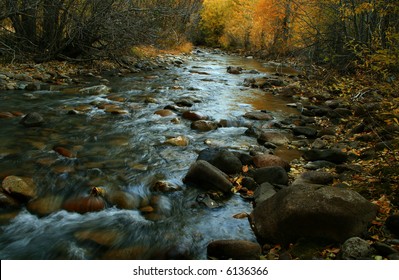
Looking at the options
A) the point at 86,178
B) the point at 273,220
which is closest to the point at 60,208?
the point at 86,178

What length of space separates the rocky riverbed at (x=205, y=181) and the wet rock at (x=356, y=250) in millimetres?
11

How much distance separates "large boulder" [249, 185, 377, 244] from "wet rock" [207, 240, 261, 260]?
0.33 m

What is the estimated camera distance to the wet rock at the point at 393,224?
12.3ft

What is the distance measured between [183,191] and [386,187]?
8.84 feet

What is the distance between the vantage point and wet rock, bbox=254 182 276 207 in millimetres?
4805

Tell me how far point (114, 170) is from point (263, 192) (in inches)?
95.6

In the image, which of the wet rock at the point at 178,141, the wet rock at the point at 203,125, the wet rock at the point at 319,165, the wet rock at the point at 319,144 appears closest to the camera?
the wet rock at the point at 319,165

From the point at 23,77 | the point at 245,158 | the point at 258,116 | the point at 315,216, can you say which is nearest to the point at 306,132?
the point at 258,116

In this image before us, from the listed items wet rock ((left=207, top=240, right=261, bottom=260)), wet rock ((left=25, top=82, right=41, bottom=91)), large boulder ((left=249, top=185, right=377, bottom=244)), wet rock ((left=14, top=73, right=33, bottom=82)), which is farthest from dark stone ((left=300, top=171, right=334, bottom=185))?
wet rock ((left=14, top=73, right=33, bottom=82))

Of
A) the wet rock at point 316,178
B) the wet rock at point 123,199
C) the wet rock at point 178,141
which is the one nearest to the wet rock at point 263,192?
the wet rock at point 316,178

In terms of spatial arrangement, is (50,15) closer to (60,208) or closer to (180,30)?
(60,208)

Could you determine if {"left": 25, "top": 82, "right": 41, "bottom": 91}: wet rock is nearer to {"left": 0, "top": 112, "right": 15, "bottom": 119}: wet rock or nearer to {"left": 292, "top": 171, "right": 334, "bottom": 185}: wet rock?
{"left": 0, "top": 112, "right": 15, "bottom": 119}: wet rock

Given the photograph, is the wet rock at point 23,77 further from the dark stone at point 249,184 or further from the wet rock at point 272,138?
the dark stone at point 249,184

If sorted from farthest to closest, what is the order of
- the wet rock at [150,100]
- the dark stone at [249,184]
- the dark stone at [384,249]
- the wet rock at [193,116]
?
the wet rock at [150,100] → the wet rock at [193,116] → the dark stone at [249,184] → the dark stone at [384,249]
